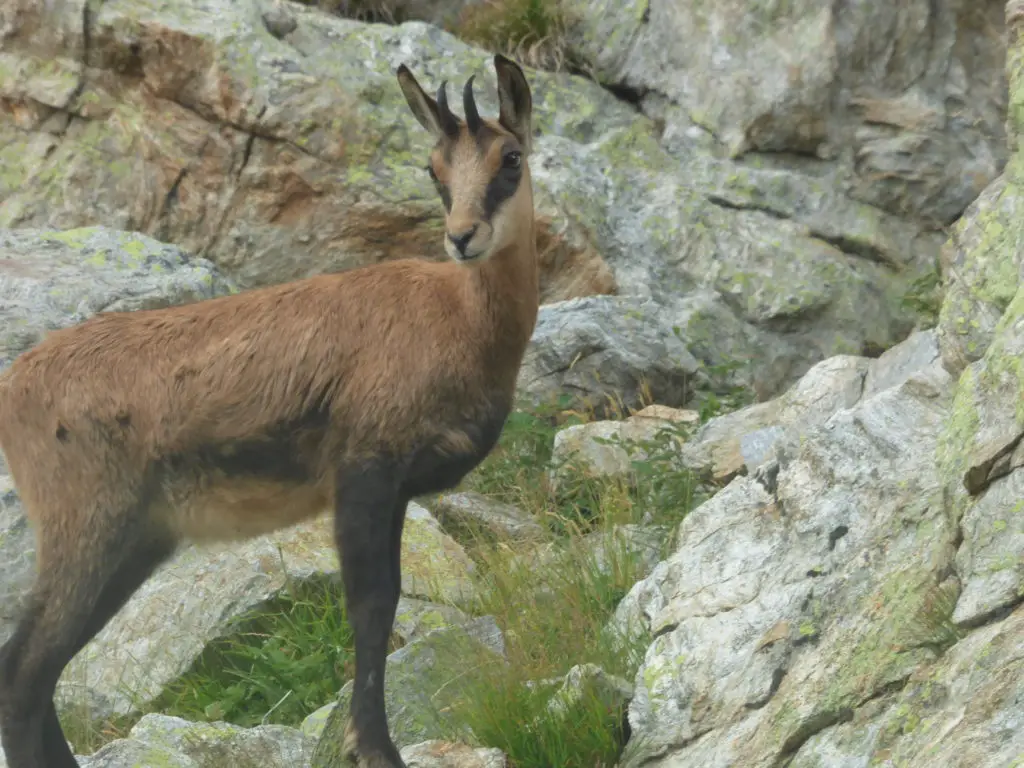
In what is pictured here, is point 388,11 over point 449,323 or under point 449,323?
over

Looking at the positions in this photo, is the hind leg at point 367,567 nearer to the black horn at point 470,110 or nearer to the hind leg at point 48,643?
the hind leg at point 48,643

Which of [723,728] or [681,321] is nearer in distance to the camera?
[723,728]

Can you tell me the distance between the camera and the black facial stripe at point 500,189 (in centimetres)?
662

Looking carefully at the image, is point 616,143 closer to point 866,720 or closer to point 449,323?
point 449,323

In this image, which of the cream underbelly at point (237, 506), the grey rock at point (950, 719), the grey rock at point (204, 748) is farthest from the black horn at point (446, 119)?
the grey rock at point (950, 719)

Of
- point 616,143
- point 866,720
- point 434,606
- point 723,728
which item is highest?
point 616,143

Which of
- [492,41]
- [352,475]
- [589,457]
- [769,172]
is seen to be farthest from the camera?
[492,41]

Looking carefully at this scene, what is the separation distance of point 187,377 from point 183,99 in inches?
256

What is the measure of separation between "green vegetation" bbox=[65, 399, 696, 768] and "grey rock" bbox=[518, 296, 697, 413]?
0.91 m

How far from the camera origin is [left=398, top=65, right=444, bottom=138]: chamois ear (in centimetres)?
702

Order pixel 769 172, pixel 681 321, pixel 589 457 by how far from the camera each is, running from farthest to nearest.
Result: pixel 769 172 → pixel 681 321 → pixel 589 457

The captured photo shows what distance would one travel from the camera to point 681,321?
12148mm

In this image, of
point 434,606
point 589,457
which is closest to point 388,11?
point 589,457

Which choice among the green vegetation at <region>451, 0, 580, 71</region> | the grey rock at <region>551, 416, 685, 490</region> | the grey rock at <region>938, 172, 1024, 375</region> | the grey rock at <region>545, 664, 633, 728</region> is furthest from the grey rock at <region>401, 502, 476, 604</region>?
the green vegetation at <region>451, 0, 580, 71</region>
